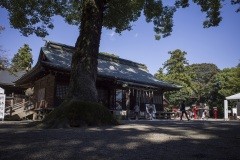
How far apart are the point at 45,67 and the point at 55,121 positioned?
8324 millimetres

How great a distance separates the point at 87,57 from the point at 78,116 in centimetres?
215

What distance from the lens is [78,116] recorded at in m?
6.25

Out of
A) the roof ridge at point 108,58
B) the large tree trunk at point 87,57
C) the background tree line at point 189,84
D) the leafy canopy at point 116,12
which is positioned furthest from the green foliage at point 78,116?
the background tree line at point 189,84

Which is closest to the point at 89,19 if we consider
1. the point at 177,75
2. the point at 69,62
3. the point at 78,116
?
the point at 78,116

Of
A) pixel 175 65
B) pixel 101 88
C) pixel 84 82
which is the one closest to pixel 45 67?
pixel 101 88

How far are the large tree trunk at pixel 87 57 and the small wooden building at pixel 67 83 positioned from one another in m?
6.82

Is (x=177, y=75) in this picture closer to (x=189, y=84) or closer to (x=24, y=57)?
(x=189, y=84)

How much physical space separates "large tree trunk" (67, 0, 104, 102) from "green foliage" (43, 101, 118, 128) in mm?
362

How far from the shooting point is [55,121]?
6023 millimetres

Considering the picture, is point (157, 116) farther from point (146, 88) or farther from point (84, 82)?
point (84, 82)

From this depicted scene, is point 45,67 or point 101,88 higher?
point 45,67

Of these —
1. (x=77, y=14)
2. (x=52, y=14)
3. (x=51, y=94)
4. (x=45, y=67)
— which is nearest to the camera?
(x=52, y=14)

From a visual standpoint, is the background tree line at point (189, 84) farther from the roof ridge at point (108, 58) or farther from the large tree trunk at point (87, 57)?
the large tree trunk at point (87, 57)

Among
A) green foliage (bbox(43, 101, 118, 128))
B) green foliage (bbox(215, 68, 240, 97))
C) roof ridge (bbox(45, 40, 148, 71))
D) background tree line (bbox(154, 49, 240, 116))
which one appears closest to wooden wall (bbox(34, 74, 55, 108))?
roof ridge (bbox(45, 40, 148, 71))
